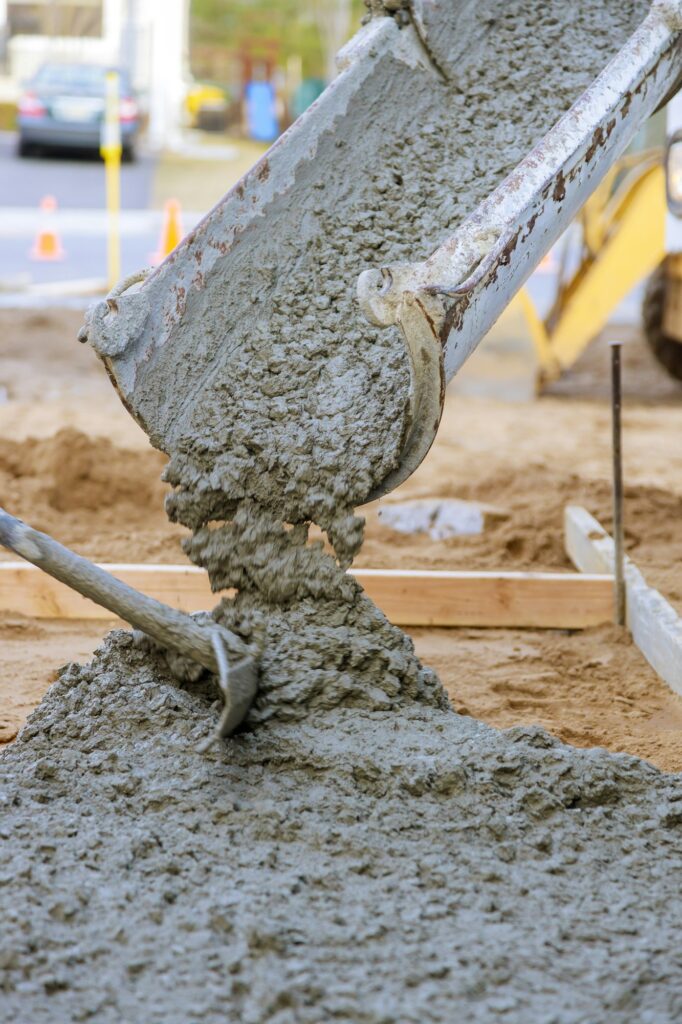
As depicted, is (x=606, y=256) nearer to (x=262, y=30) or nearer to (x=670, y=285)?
(x=670, y=285)

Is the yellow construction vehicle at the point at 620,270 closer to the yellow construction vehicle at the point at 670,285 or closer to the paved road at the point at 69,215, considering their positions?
the yellow construction vehicle at the point at 670,285

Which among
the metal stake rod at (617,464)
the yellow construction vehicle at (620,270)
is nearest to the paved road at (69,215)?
the yellow construction vehicle at (620,270)

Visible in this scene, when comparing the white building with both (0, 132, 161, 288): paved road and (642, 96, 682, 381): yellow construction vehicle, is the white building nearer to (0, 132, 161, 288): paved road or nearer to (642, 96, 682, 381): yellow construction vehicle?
(0, 132, 161, 288): paved road

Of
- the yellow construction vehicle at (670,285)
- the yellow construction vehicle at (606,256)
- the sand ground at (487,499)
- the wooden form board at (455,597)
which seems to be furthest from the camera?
the yellow construction vehicle at (606,256)

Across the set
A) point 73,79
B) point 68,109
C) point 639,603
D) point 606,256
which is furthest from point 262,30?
point 639,603

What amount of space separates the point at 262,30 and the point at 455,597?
35.7m

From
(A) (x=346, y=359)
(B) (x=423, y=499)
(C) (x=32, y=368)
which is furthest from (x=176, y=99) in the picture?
(A) (x=346, y=359)

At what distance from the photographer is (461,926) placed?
235 cm

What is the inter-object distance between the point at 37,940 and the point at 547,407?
265 inches

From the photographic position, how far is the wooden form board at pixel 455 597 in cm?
450

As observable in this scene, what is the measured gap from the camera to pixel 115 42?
31484 millimetres

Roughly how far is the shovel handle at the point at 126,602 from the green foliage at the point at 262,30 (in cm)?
3121

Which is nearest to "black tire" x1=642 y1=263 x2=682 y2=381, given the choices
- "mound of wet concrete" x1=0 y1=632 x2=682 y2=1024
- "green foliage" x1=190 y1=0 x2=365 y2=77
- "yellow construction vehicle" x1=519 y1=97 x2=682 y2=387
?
"yellow construction vehicle" x1=519 y1=97 x2=682 y2=387

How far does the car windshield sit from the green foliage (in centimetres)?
1275
